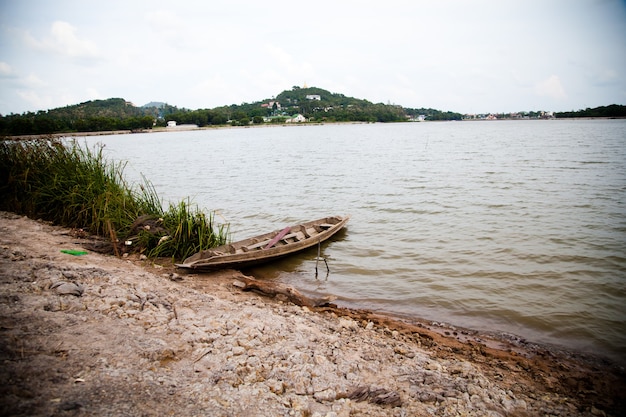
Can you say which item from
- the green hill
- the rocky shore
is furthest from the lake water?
the green hill

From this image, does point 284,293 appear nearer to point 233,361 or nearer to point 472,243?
point 233,361

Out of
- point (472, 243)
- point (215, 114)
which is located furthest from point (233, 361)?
point (215, 114)

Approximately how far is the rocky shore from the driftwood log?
0.40 metres

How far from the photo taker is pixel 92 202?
8.89 meters

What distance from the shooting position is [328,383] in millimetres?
3621

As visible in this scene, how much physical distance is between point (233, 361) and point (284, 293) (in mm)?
2911

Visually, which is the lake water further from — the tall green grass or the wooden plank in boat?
the tall green grass

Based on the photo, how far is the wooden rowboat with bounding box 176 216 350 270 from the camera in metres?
7.58

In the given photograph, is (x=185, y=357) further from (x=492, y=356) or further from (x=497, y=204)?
(x=497, y=204)

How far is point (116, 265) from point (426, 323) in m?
6.16

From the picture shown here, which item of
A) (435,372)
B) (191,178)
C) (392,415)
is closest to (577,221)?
(435,372)

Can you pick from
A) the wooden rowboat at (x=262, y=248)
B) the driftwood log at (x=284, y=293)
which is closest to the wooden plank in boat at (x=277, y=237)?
the wooden rowboat at (x=262, y=248)

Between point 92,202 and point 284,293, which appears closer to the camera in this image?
point 284,293

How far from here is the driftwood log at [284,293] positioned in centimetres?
648
